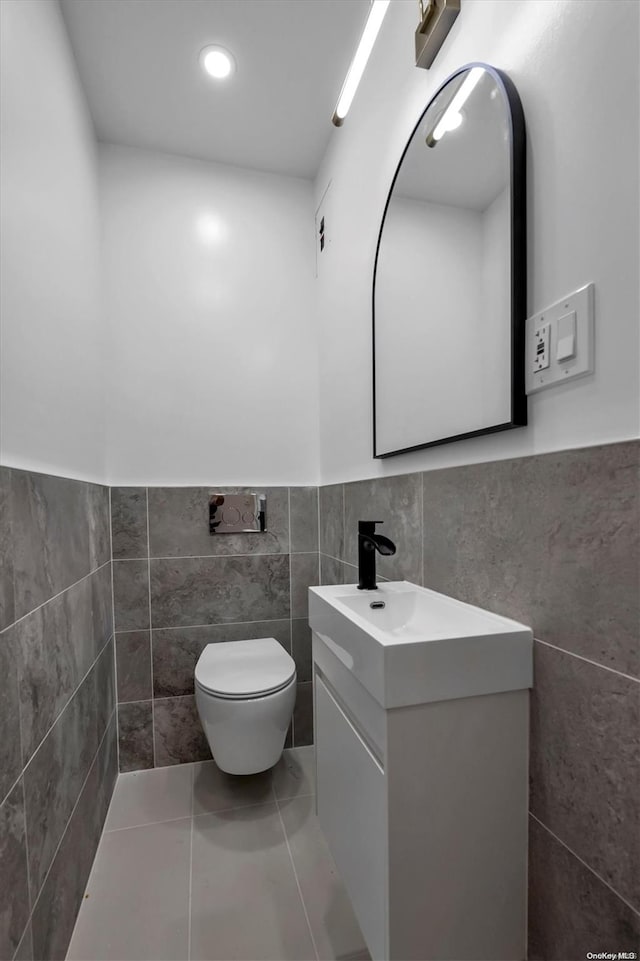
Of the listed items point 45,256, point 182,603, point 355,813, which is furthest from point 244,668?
point 45,256

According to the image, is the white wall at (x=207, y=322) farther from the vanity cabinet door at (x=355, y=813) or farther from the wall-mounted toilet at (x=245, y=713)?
the vanity cabinet door at (x=355, y=813)

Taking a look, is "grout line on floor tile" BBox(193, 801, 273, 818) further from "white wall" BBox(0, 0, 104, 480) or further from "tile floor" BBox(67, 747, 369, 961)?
"white wall" BBox(0, 0, 104, 480)

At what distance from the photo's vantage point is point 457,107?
1026mm

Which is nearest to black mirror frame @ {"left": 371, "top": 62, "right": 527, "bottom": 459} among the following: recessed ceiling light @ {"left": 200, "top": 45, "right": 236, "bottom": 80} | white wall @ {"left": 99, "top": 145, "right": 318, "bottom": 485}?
recessed ceiling light @ {"left": 200, "top": 45, "right": 236, "bottom": 80}

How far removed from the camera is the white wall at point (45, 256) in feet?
3.18

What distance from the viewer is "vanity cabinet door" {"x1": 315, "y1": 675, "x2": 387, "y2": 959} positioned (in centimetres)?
78

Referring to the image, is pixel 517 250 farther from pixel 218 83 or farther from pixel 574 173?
pixel 218 83

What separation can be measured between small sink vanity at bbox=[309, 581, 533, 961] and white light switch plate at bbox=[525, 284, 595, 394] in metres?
0.47

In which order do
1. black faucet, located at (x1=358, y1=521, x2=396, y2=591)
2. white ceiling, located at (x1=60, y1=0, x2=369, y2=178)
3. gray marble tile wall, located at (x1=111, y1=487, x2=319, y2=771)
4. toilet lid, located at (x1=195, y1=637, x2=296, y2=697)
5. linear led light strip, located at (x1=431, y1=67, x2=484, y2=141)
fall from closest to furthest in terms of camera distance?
linear led light strip, located at (x1=431, y1=67, x2=484, y2=141), black faucet, located at (x1=358, y1=521, x2=396, y2=591), white ceiling, located at (x1=60, y1=0, x2=369, y2=178), toilet lid, located at (x1=195, y1=637, x2=296, y2=697), gray marble tile wall, located at (x1=111, y1=487, x2=319, y2=771)

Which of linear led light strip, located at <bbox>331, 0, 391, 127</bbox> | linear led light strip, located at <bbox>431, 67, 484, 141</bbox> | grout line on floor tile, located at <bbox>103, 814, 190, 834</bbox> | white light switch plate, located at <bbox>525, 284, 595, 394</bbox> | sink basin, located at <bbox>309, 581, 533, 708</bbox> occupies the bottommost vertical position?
grout line on floor tile, located at <bbox>103, 814, 190, 834</bbox>

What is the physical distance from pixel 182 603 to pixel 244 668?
467 millimetres

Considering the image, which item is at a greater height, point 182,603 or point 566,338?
point 566,338

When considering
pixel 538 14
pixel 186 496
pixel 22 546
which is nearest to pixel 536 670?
pixel 22 546

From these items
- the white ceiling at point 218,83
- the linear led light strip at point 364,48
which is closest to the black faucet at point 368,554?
the linear led light strip at point 364,48
